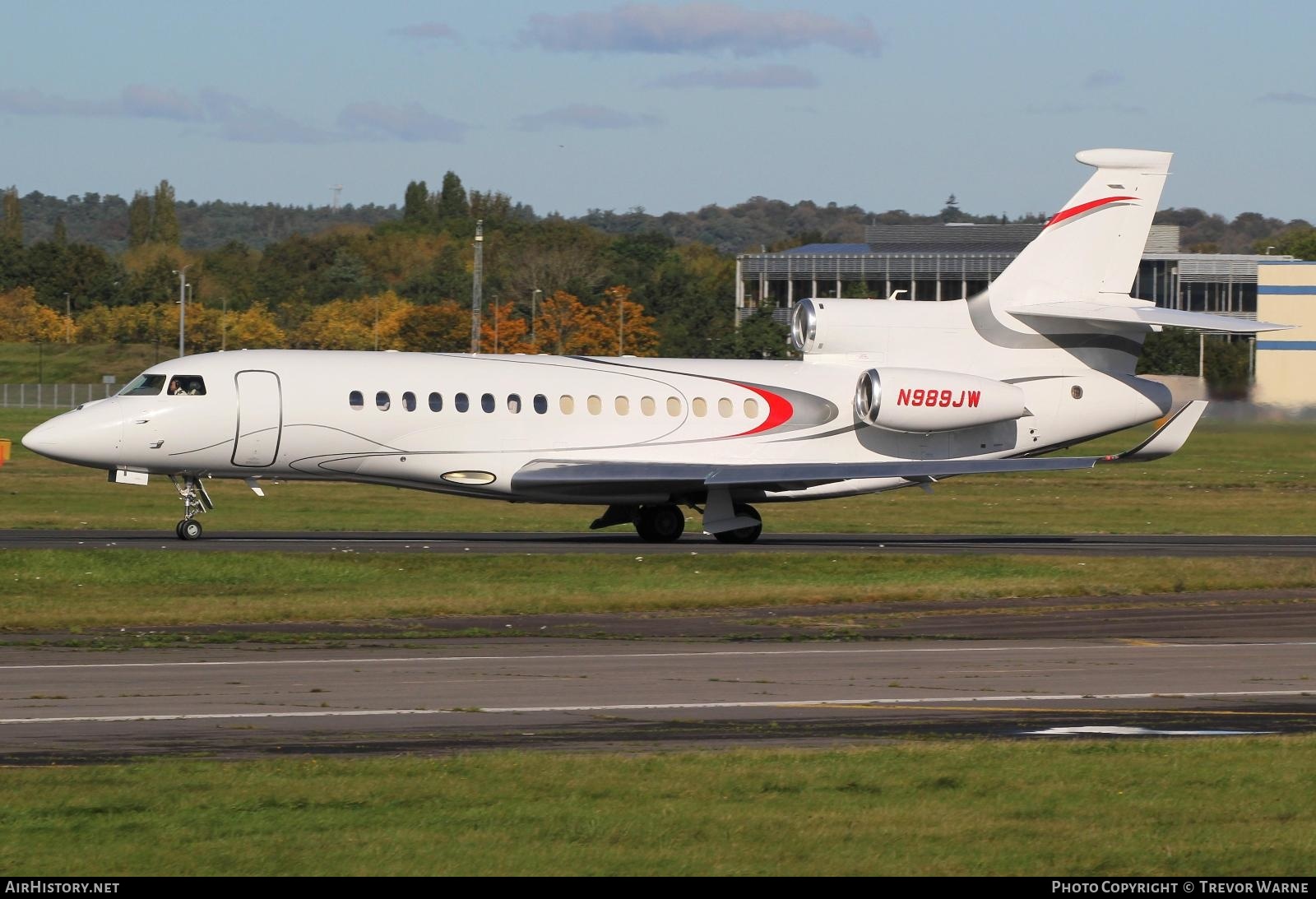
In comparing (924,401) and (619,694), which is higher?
(924,401)

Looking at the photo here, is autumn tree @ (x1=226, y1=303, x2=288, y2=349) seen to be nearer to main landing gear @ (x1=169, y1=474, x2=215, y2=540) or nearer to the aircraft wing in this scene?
main landing gear @ (x1=169, y1=474, x2=215, y2=540)

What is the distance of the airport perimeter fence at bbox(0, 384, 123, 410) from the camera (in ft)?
338

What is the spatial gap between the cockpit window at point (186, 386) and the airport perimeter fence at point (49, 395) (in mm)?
71606

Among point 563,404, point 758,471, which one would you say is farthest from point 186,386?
point 758,471

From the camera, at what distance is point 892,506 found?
1927 inches

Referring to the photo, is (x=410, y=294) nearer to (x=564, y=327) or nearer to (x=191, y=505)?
(x=564, y=327)

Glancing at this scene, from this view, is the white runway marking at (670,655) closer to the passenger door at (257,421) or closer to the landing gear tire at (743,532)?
the passenger door at (257,421)

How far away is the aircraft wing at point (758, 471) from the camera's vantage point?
107 feet

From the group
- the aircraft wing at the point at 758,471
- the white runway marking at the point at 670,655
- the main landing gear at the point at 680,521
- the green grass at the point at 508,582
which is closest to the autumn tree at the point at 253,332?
the main landing gear at the point at 680,521

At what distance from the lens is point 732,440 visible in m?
34.8

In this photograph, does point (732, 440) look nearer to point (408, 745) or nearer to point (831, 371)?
point (831, 371)

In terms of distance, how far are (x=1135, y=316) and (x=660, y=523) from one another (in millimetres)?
10158
